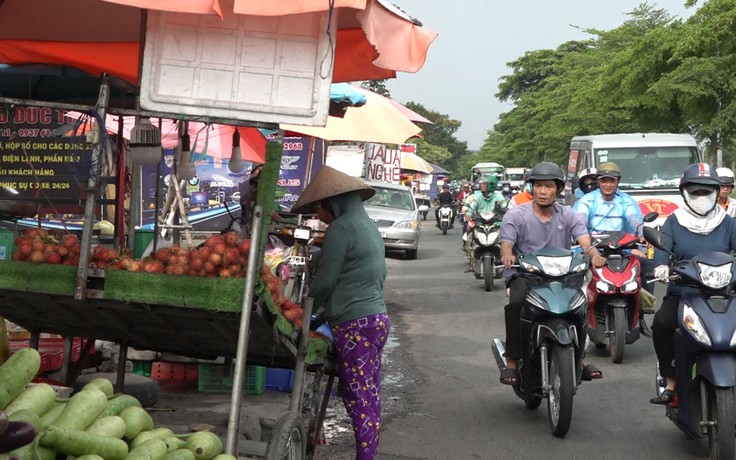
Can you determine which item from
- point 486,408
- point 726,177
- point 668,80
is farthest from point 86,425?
point 668,80

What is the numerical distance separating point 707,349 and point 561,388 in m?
1.13

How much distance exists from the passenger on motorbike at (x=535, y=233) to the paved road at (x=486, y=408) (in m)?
0.50

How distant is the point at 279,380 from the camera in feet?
27.7

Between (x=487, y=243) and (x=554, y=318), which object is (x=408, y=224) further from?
(x=554, y=318)

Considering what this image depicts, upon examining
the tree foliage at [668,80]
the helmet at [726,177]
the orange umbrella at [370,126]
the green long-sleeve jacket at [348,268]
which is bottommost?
the green long-sleeve jacket at [348,268]

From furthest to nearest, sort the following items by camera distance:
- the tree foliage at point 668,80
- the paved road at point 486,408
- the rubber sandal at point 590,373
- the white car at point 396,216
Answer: the tree foliage at point 668,80, the white car at point 396,216, the rubber sandal at point 590,373, the paved road at point 486,408

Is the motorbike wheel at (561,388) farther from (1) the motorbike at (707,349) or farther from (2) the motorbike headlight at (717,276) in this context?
(2) the motorbike headlight at (717,276)

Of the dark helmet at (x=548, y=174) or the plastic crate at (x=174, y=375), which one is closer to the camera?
the dark helmet at (x=548, y=174)

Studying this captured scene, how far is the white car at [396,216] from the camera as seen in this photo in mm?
22938

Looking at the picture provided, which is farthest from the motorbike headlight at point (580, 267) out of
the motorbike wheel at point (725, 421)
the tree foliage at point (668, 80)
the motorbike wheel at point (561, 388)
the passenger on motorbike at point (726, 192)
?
the tree foliage at point (668, 80)

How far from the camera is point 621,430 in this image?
7277 millimetres

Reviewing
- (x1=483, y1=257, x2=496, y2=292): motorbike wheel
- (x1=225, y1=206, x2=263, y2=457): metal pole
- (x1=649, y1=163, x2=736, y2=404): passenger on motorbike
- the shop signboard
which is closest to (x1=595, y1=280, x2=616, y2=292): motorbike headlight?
(x1=649, y1=163, x2=736, y2=404): passenger on motorbike

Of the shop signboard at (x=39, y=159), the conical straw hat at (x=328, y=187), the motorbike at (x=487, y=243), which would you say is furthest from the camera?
the motorbike at (x=487, y=243)

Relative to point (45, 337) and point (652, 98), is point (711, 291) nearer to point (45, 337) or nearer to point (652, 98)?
point (45, 337)
